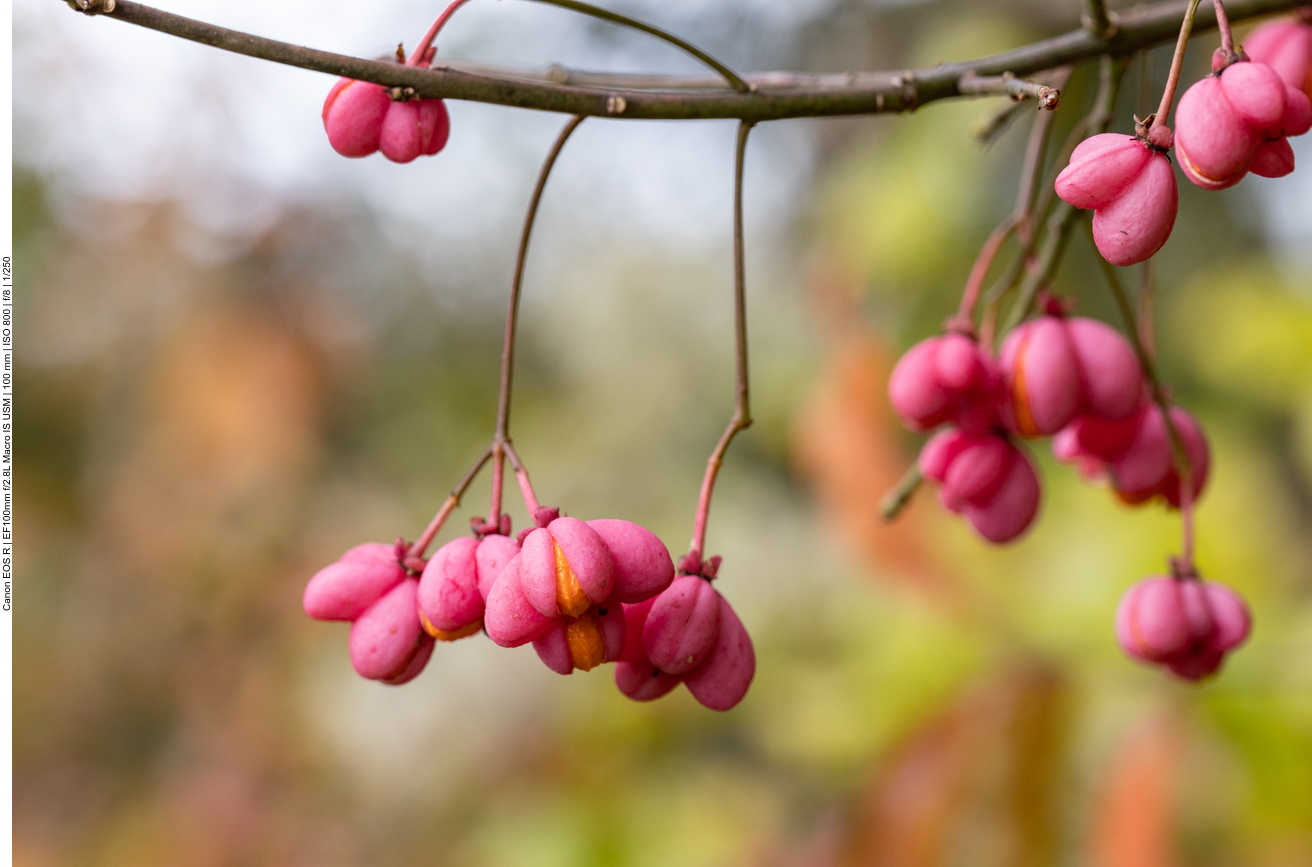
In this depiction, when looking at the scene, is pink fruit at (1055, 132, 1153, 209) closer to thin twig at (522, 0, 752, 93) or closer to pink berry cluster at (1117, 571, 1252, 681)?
thin twig at (522, 0, 752, 93)

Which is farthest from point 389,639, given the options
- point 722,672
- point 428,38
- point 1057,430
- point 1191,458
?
point 1191,458

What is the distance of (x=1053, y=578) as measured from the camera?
128cm

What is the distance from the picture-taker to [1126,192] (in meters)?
0.33

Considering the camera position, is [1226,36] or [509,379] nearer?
[1226,36]

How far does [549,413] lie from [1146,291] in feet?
7.59

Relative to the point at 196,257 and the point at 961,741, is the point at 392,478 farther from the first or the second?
the point at 961,741

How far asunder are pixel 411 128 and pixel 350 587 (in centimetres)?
21

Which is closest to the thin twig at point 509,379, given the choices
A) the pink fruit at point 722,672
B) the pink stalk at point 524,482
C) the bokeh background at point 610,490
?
the pink stalk at point 524,482

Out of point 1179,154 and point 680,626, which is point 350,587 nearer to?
point 680,626

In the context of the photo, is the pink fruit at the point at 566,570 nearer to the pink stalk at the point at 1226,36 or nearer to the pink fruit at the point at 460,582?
the pink fruit at the point at 460,582

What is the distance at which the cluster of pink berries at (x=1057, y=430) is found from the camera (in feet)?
1.69

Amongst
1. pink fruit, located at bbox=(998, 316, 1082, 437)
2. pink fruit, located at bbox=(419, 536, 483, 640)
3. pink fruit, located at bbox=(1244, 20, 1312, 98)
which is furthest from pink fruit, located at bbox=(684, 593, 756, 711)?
pink fruit, located at bbox=(1244, 20, 1312, 98)

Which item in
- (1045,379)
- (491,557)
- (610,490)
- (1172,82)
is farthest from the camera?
(610,490)

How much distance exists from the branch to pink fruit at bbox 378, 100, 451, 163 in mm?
24
